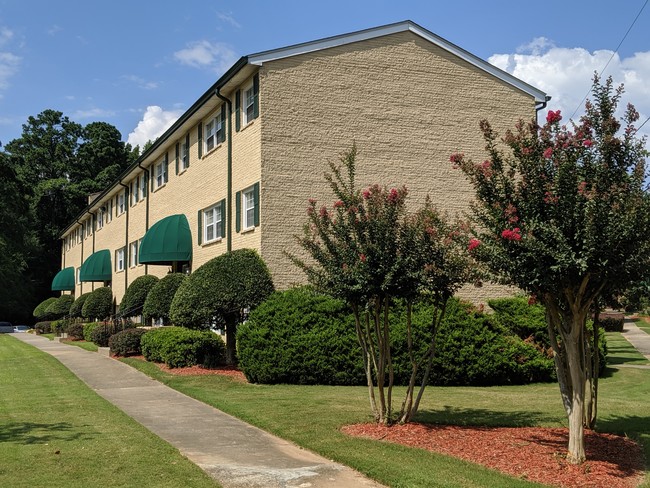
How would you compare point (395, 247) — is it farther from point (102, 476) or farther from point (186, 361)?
point (186, 361)

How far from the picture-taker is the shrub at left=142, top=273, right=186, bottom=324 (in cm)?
2348

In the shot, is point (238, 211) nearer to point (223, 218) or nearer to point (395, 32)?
point (223, 218)

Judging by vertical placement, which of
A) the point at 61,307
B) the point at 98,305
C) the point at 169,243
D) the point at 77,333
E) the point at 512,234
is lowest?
the point at 77,333

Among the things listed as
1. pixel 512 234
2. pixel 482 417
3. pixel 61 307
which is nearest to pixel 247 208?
pixel 482 417

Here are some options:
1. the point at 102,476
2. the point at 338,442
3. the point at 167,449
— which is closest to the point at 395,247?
the point at 338,442

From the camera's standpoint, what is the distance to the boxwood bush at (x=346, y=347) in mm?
15836

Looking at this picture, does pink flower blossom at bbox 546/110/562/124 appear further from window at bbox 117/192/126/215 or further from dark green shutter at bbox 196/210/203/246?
window at bbox 117/192/126/215

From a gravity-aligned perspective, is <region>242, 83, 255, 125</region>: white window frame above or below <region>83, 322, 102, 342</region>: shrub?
above

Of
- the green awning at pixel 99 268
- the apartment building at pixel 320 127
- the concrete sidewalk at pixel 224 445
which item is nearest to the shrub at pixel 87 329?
the green awning at pixel 99 268

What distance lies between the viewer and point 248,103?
20.4m

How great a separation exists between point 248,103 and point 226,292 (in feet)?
19.7

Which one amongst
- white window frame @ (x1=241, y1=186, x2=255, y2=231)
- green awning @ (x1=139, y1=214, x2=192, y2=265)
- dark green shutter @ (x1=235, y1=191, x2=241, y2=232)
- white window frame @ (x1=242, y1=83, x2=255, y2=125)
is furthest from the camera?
green awning @ (x1=139, y1=214, x2=192, y2=265)

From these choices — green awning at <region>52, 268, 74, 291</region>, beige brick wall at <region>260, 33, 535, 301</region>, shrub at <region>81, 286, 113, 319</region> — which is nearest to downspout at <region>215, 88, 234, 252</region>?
beige brick wall at <region>260, 33, 535, 301</region>

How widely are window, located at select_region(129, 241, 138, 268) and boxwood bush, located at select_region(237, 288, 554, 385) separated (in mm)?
18684
